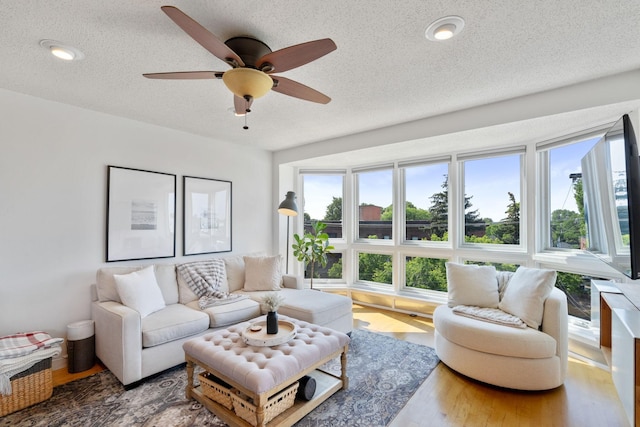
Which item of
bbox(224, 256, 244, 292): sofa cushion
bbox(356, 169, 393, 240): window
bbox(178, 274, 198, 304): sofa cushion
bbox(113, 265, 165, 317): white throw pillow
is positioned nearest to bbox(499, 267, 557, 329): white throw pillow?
bbox(356, 169, 393, 240): window

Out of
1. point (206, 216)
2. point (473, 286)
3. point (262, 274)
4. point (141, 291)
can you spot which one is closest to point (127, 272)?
point (141, 291)

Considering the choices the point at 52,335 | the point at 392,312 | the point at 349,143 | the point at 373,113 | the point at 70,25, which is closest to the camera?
the point at 70,25

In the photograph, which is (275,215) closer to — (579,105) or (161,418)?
(161,418)

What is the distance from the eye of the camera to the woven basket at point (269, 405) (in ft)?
5.72

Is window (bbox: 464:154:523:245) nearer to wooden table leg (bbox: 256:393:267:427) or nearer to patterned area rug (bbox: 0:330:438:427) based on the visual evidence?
patterned area rug (bbox: 0:330:438:427)

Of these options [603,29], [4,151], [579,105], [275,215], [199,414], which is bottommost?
[199,414]

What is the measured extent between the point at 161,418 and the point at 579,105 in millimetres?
3947

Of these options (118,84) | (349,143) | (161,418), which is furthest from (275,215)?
(161,418)

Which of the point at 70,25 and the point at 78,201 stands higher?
the point at 70,25

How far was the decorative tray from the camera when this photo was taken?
2036mm

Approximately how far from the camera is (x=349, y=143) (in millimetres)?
3828

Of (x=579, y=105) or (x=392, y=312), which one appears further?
(x=392, y=312)

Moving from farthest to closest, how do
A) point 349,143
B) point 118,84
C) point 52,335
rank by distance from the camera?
point 349,143 < point 52,335 < point 118,84

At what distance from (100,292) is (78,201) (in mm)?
919
